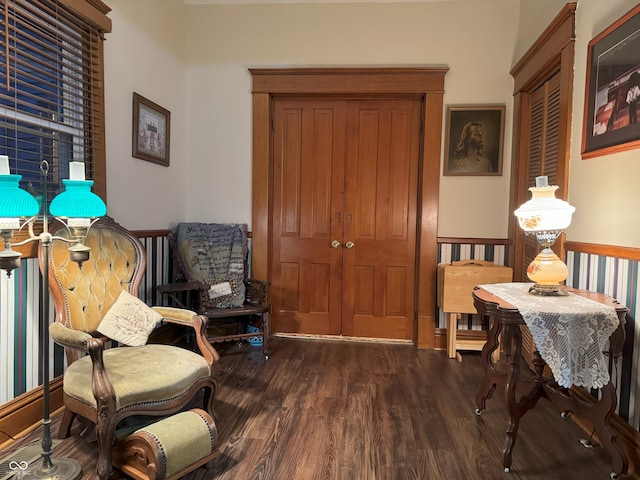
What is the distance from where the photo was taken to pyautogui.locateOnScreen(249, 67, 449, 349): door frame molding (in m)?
3.37

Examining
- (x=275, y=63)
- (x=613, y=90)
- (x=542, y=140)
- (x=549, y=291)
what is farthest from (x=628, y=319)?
(x=275, y=63)

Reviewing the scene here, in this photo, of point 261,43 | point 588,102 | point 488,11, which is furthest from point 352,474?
point 488,11

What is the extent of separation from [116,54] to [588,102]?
9.51ft

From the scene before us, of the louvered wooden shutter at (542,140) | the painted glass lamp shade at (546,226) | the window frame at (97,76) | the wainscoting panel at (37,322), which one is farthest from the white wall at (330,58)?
the painted glass lamp shade at (546,226)

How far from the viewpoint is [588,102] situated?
2.16 m

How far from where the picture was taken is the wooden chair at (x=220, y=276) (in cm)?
312

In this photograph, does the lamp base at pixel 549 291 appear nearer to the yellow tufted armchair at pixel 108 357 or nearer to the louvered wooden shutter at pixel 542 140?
the louvered wooden shutter at pixel 542 140

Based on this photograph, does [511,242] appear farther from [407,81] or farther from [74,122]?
[74,122]

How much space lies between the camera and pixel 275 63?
3496 mm

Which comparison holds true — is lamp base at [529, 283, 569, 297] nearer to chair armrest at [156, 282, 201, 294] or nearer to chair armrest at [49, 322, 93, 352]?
chair armrest at [49, 322, 93, 352]

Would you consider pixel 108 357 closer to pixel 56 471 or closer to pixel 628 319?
pixel 56 471

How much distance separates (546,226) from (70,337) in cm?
226

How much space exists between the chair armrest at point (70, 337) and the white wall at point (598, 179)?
2.49 m

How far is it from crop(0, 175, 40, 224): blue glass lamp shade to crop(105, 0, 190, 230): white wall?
1175mm
